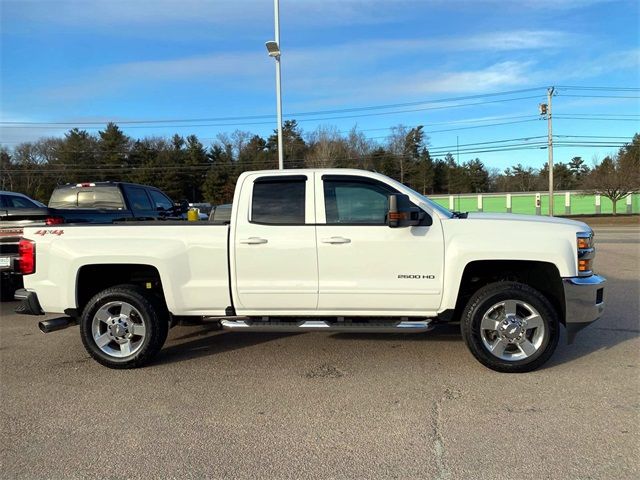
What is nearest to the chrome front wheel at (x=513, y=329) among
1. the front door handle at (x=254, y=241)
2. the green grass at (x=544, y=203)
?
the front door handle at (x=254, y=241)

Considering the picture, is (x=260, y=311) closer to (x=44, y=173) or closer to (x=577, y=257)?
(x=577, y=257)

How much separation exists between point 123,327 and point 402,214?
3.08 metres

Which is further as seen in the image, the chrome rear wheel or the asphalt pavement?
the chrome rear wheel

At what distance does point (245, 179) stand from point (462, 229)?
2288 mm

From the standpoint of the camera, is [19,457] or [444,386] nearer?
[19,457]

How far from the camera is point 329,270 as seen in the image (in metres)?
4.91

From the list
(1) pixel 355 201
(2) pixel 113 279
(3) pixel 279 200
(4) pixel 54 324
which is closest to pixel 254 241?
(3) pixel 279 200

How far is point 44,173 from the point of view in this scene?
67750 millimetres

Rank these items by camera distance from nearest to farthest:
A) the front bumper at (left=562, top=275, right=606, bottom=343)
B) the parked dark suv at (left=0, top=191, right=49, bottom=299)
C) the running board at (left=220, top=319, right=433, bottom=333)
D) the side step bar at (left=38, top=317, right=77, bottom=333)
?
the front bumper at (left=562, top=275, right=606, bottom=343)
the running board at (left=220, top=319, right=433, bottom=333)
the side step bar at (left=38, top=317, right=77, bottom=333)
the parked dark suv at (left=0, top=191, right=49, bottom=299)

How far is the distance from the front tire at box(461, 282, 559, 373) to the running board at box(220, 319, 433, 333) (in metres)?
0.47

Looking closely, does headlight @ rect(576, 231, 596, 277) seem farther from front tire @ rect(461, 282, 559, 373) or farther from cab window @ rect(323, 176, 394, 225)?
cab window @ rect(323, 176, 394, 225)

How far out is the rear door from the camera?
4926mm

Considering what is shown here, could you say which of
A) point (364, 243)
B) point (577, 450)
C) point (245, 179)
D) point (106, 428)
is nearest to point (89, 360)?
point (106, 428)

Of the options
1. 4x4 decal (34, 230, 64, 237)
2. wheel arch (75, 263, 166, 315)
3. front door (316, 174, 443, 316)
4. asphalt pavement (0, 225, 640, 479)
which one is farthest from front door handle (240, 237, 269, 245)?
4x4 decal (34, 230, 64, 237)
